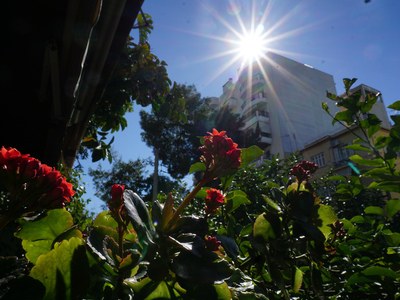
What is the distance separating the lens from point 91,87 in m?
2.33

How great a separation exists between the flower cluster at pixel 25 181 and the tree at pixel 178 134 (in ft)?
69.4

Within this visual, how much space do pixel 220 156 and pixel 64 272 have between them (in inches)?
13.1

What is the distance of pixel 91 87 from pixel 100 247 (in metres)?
2.13

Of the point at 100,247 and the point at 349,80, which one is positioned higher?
the point at 349,80

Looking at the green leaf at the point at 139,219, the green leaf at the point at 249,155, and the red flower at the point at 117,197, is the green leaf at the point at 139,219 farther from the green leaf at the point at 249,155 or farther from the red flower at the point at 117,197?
the green leaf at the point at 249,155

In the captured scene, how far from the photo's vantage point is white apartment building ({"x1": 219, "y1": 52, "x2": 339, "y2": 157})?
27625mm

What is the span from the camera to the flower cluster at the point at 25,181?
45cm

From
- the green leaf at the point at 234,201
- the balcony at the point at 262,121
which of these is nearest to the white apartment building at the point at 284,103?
the balcony at the point at 262,121

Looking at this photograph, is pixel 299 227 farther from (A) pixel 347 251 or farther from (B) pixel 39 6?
(B) pixel 39 6

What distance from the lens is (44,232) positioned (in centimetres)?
50

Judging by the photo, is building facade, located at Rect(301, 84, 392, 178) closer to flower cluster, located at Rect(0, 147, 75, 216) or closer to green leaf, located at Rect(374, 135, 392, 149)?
green leaf, located at Rect(374, 135, 392, 149)

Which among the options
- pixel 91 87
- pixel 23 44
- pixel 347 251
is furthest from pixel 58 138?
pixel 347 251

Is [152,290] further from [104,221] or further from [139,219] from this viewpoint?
[104,221]

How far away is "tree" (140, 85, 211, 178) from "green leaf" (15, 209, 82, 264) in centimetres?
2112
